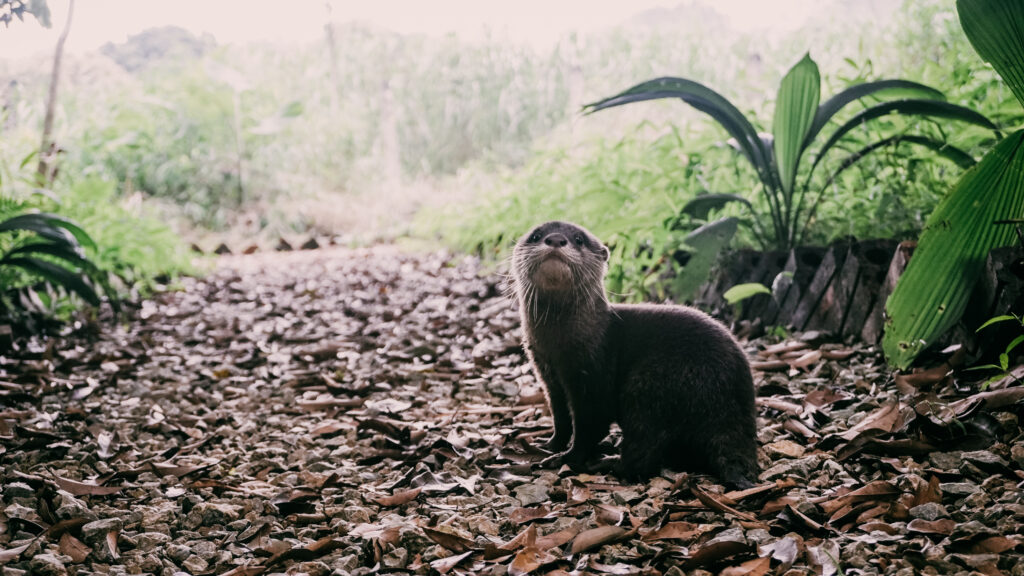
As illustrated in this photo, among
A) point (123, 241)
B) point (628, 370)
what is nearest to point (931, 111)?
point (628, 370)

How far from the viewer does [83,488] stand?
7.62ft

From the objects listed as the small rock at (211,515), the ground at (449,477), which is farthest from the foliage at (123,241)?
the small rock at (211,515)

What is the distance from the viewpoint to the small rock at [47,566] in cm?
181

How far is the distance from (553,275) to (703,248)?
45.9 inches

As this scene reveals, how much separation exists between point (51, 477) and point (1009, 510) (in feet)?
8.69

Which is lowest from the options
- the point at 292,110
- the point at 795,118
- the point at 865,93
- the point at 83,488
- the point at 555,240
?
the point at 83,488

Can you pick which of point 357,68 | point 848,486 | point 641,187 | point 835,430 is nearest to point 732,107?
point 641,187

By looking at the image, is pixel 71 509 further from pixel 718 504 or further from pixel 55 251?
pixel 55 251

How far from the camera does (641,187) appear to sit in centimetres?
462

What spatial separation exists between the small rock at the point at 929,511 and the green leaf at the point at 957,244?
0.82 metres

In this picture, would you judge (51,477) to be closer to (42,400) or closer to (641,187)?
(42,400)

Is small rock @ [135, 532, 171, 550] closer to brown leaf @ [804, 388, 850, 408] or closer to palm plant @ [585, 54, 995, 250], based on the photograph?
brown leaf @ [804, 388, 850, 408]

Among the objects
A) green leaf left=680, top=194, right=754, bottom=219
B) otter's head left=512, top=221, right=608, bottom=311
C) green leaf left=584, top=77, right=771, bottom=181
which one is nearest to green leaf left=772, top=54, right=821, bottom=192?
green leaf left=584, top=77, right=771, bottom=181

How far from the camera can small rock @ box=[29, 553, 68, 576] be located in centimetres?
181
